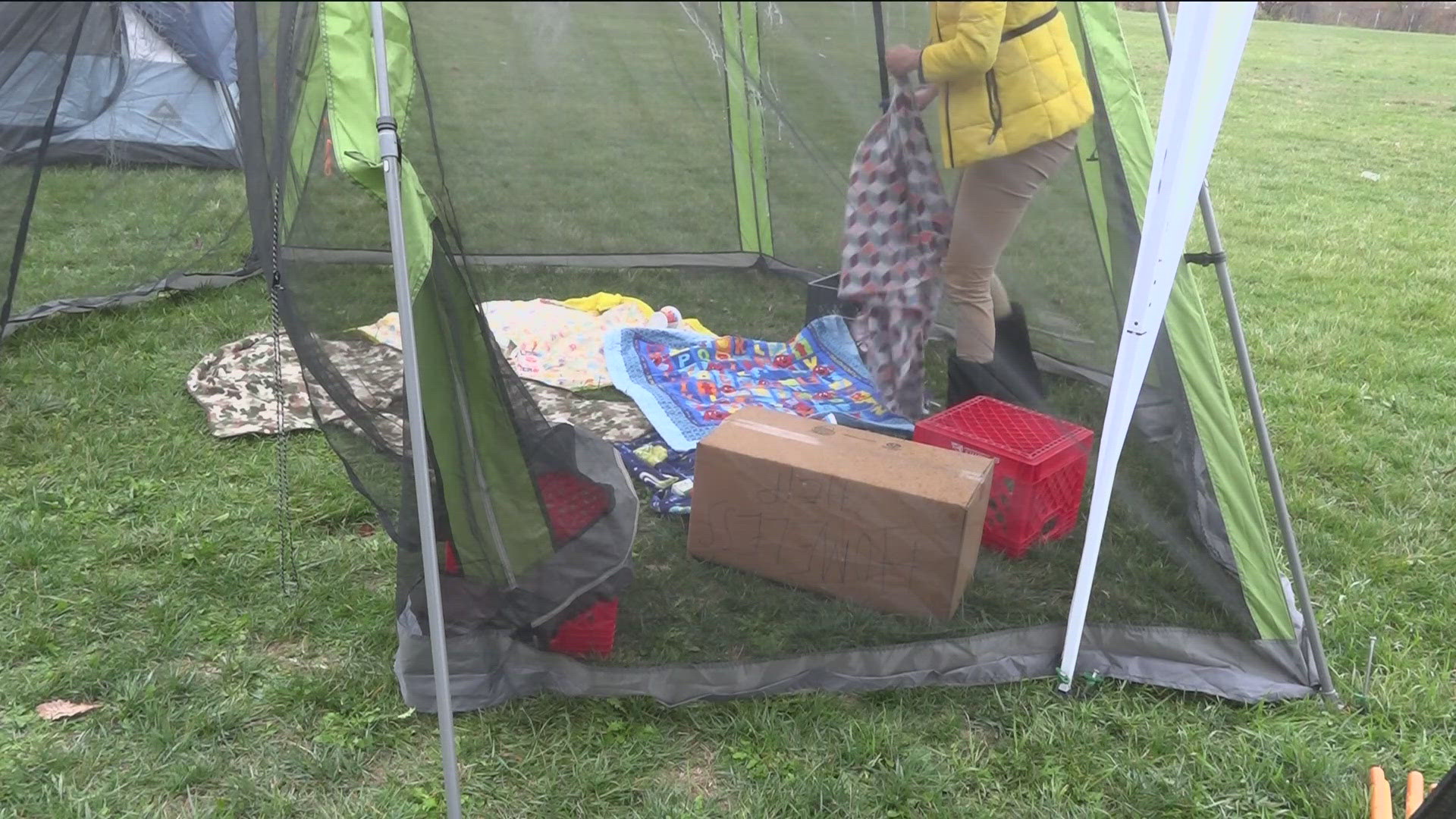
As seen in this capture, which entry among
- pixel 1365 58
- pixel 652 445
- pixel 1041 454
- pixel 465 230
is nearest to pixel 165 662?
pixel 465 230

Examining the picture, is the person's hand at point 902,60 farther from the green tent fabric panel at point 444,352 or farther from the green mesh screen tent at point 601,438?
the green tent fabric panel at point 444,352

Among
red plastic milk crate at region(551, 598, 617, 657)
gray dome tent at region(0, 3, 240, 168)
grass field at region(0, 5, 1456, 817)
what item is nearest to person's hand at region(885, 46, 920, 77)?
grass field at region(0, 5, 1456, 817)

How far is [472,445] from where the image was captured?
6.13ft

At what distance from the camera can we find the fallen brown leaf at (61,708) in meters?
1.92

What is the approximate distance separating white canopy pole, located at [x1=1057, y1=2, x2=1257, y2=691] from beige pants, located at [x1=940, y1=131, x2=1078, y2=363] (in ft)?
0.91

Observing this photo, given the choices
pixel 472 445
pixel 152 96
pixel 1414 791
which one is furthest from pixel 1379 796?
pixel 152 96

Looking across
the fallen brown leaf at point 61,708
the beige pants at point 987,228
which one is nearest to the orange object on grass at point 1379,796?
the beige pants at point 987,228

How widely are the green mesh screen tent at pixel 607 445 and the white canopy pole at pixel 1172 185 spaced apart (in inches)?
6.9

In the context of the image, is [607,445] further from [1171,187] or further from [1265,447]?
[1265,447]

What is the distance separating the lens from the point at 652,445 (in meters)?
2.82

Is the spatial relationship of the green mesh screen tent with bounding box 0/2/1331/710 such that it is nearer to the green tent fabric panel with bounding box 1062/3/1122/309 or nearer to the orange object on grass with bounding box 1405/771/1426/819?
the green tent fabric panel with bounding box 1062/3/1122/309

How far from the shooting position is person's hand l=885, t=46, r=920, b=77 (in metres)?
1.77

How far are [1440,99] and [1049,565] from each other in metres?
3.06

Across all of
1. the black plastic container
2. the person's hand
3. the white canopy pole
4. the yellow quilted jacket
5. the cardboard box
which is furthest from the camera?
the black plastic container
